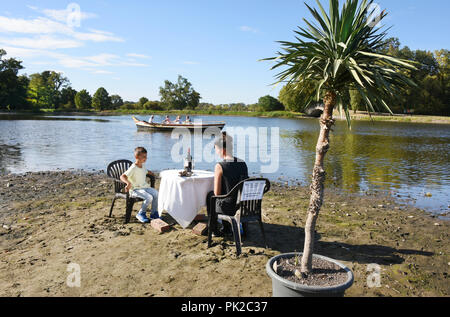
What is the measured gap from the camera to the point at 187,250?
4.93m

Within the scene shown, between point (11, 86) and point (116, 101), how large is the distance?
47512mm

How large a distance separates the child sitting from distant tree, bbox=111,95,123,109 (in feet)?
416

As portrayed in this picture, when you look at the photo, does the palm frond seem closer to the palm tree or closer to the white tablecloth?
the palm tree

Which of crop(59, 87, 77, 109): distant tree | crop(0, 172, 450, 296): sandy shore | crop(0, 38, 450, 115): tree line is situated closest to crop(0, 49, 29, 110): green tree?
crop(0, 38, 450, 115): tree line

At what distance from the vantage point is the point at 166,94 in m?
137

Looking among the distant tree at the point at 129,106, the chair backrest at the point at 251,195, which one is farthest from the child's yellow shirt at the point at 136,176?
the distant tree at the point at 129,106

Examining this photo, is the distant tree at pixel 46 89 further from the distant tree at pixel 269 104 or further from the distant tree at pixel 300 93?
the distant tree at pixel 300 93

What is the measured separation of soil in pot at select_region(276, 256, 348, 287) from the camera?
3.21m

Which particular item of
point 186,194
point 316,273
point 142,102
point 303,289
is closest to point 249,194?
point 186,194

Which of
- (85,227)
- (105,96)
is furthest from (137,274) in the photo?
(105,96)

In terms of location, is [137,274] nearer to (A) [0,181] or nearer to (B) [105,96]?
(A) [0,181]

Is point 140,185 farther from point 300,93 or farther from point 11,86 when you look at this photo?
point 11,86

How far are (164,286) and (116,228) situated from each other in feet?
7.87

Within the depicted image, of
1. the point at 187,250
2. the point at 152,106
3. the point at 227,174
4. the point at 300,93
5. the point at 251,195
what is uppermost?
the point at 152,106
